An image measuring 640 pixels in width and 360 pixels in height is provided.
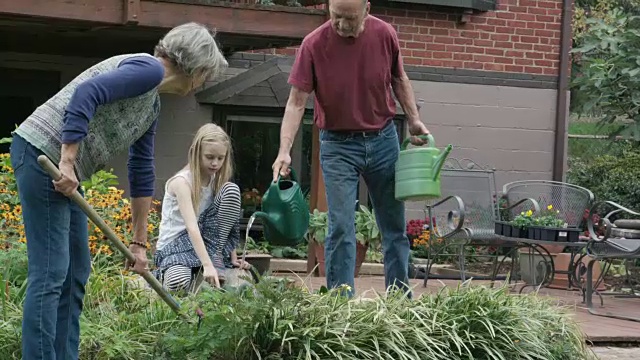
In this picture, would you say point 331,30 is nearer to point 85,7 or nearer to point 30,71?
point 85,7

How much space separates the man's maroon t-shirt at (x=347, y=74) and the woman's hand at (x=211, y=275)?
99 centimetres

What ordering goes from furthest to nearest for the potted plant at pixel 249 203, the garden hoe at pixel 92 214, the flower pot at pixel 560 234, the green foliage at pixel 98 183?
the potted plant at pixel 249 203 < the flower pot at pixel 560 234 < the green foliage at pixel 98 183 < the garden hoe at pixel 92 214

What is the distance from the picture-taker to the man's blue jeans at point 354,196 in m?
6.20

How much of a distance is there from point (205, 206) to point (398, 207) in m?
1.05

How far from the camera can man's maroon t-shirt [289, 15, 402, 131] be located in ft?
20.3

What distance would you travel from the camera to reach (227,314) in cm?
484

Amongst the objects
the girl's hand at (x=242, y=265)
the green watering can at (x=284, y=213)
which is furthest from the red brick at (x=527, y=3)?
the green watering can at (x=284, y=213)

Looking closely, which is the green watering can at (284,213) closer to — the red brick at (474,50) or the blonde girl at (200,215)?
the blonde girl at (200,215)

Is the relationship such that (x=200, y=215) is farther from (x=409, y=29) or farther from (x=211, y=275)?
(x=409, y=29)

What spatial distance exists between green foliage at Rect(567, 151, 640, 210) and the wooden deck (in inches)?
169

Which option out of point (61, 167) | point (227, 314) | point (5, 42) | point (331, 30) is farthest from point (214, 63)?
point (5, 42)

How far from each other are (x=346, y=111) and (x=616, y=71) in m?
6.41

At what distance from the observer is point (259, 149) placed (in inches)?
491

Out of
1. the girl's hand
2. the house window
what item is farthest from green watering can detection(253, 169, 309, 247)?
the house window
